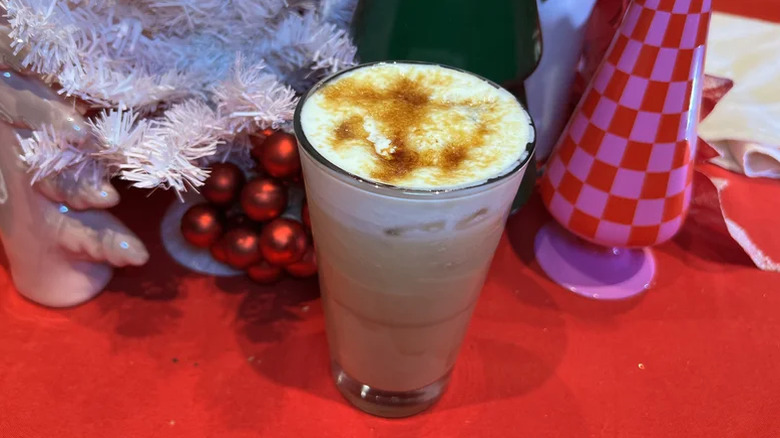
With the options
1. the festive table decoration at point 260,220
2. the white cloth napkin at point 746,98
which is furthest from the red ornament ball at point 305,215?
the white cloth napkin at point 746,98

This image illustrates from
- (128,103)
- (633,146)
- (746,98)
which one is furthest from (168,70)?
(746,98)

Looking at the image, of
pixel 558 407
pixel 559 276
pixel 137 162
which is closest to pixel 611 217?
pixel 559 276

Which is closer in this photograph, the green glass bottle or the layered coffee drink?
the layered coffee drink

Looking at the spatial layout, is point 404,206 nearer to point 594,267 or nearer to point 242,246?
point 242,246

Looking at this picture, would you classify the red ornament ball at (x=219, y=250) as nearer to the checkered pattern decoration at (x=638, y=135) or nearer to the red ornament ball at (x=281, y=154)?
the red ornament ball at (x=281, y=154)

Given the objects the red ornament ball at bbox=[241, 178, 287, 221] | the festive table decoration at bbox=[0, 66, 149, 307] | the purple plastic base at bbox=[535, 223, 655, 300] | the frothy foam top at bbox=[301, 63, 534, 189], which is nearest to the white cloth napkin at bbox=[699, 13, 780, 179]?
the purple plastic base at bbox=[535, 223, 655, 300]

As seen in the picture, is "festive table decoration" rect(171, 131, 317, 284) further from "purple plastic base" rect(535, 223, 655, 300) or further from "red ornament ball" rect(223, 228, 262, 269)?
"purple plastic base" rect(535, 223, 655, 300)
